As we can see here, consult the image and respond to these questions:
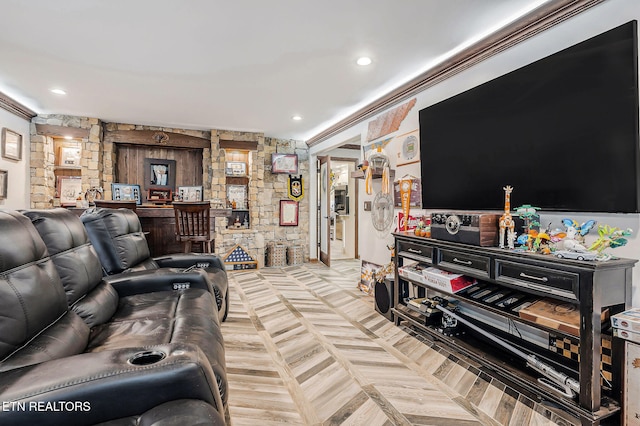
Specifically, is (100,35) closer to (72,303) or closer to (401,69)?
(72,303)

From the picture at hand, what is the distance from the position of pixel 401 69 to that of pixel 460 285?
213 centimetres

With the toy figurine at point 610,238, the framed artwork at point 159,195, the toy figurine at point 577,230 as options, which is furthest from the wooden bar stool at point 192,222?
the toy figurine at point 610,238

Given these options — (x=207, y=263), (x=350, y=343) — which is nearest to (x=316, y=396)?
(x=350, y=343)

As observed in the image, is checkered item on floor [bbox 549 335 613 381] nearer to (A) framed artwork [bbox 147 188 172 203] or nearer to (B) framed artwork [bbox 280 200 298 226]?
(B) framed artwork [bbox 280 200 298 226]

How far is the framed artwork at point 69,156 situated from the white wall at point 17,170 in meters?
0.50

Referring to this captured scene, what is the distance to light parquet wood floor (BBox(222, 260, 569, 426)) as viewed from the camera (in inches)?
69.3

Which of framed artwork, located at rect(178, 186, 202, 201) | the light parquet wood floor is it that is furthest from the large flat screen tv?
framed artwork, located at rect(178, 186, 202, 201)

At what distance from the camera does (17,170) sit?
4512mm

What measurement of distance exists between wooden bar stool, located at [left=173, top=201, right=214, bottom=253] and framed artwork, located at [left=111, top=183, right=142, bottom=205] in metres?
1.61

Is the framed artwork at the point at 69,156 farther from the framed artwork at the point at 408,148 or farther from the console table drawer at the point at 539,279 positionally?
the console table drawer at the point at 539,279

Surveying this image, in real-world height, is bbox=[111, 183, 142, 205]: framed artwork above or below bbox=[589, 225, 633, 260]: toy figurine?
above

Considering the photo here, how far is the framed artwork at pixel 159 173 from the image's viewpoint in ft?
19.0

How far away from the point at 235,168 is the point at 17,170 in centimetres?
310

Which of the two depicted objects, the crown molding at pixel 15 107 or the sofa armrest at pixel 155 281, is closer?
the sofa armrest at pixel 155 281
